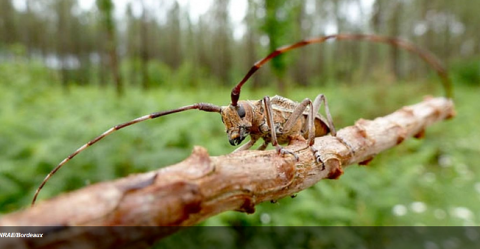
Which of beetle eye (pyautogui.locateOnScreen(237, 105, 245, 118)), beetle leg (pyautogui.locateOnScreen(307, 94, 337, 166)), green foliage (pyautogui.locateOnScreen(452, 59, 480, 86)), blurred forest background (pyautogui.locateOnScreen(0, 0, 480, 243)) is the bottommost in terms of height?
green foliage (pyautogui.locateOnScreen(452, 59, 480, 86))

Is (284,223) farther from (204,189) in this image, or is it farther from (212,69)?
(212,69)

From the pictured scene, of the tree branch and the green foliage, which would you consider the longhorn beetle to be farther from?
the green foliage

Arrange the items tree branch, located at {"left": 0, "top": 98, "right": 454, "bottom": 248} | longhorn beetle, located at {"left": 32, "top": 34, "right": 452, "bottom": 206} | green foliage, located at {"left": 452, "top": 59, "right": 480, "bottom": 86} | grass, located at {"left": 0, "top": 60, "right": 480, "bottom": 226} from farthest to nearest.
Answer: green foliage, located at {"left": 452, "top": 59, "right": 480, "bottom": 86}
grass, located at {"left": 0, "top": 60, "right": 480, "bottom": 226}
longhorn beetle, located at {"left": 32, "top": 34, "right": 452, "bottom": 206}
tree branch, located at {"left": 0, "top": 98, "right": 454, "bottom": 248}

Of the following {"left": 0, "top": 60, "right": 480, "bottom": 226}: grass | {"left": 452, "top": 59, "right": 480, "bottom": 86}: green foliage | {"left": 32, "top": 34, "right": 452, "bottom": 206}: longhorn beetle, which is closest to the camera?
{"left": 32, "top": 34, "right": 452, "bottom": 206}: longhorn beetle

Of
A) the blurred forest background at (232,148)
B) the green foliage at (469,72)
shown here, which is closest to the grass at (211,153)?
the blurred forest background at (232,148)

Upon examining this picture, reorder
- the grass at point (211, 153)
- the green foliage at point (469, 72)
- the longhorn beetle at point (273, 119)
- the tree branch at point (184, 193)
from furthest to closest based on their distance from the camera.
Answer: the green foliage at point (469, 72) → the grass at point (211, 153) → the longhorn beetle at point (273, 119) → the tree branch at point (184, 193)

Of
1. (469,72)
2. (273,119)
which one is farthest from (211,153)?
(469,72)

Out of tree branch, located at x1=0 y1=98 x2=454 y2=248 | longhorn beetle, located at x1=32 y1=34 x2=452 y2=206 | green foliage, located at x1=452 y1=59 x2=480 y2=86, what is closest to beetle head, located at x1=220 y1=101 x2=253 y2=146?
longhorn beetle, located at x1=32 y1=34 x2=452 y2=206

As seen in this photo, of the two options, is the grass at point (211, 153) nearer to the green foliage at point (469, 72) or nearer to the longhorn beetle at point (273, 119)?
the longhorn beetle at point (273, 119)

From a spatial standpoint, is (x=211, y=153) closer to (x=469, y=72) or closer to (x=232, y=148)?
(x=232, y=148)
